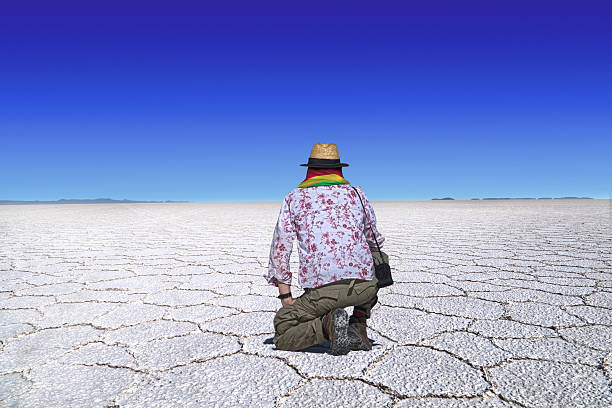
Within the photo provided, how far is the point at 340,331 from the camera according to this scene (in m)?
1.54

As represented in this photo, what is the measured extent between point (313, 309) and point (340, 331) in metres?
0.13

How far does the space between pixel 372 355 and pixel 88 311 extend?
151 centimetres

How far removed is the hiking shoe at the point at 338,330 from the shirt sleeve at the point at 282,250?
22cm

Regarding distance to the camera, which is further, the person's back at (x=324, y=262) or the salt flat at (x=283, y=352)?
the person's back at (x=324, y=262)

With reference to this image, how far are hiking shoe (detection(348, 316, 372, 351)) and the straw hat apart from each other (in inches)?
24.4

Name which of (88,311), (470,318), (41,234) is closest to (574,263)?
(470,318)

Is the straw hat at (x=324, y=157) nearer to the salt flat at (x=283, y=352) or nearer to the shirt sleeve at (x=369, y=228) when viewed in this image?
the shirt sleeve at (x=369, y=228)

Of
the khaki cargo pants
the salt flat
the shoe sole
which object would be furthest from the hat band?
the salt flat

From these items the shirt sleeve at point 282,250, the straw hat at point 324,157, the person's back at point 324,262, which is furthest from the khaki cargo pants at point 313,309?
the straw hat at point 324,157

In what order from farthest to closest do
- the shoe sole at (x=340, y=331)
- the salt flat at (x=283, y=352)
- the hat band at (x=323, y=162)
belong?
the hat band at (x=323, y=162) → the shoe sole at (x=340, y=331) → the salt flat at (x=283, y=352)

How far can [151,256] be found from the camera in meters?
4.06

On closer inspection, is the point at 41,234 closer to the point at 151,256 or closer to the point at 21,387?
the point at 151,256

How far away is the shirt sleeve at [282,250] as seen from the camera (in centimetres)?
162

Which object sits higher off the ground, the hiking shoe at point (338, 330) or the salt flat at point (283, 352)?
the hiking shoe at point (338, 330)
